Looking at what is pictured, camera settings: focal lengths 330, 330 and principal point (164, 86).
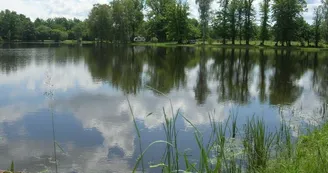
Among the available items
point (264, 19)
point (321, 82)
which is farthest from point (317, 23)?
point (321, 82)

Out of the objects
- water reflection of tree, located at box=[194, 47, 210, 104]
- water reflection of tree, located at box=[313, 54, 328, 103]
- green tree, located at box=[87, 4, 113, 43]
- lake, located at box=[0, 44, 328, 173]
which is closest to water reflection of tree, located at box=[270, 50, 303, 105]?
lake, located at box=[0, 44, 328, 173]

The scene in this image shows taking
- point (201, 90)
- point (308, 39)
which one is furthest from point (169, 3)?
point (201, 90)

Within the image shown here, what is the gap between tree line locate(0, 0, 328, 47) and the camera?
66.1m

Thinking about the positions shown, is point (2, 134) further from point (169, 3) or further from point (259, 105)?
point (169, 3)

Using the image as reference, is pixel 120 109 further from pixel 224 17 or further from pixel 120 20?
pixel 120 20

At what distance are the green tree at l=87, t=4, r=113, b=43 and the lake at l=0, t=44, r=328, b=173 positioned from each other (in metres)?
56.0

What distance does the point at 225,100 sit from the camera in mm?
14781

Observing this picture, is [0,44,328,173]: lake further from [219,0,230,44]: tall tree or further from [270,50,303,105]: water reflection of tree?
[219,0,230,44]: tall tree

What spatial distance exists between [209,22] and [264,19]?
37.9ft

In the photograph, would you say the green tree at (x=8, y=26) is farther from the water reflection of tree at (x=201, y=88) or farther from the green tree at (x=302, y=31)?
the water reflection of tree at (x=201, y=88)

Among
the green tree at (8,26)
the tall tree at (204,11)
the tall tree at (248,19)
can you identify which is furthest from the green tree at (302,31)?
the green tree at (8,26)

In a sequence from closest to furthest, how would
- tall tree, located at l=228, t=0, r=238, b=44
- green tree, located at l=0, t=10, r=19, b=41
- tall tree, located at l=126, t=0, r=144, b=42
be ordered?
tall tree, located at l=228, t=0, r=238, b=44
tall tree, located at l=126, t=0, r=144, b=42
green tree, located at l=0, t=10, r=19, b=41

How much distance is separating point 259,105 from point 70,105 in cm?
782

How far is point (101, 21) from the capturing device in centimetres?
7956
